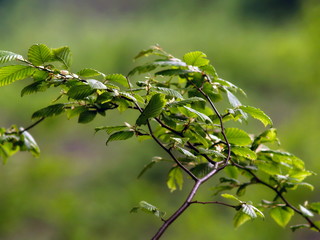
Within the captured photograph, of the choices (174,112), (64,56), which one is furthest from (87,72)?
(174,112)

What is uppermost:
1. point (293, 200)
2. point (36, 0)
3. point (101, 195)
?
point (36, 0)

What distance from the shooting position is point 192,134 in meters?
0.76

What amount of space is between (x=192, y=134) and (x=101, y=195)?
4.61 meters

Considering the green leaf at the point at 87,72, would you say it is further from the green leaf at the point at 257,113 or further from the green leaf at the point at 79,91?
the green leaf at the point at 257,113

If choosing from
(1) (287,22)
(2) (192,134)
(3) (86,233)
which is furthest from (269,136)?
(1) (287,22)

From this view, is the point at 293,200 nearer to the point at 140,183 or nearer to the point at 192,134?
the point at 140,183

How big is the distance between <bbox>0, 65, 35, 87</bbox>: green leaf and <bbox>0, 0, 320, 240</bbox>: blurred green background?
3.17 meters

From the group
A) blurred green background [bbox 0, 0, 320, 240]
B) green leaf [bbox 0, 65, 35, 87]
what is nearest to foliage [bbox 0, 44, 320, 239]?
green leaf [bbox 0, 65, 35, 87]

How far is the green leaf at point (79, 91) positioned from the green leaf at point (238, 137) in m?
0.30

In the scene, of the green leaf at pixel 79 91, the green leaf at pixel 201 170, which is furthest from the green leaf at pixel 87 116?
the green leaf at pixel 201 170

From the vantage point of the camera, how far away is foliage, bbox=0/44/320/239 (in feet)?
2.21

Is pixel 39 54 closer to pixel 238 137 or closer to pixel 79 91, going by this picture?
pixel 79 91

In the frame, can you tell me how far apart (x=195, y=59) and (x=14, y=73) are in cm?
31

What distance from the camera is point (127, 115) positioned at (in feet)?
23.3
